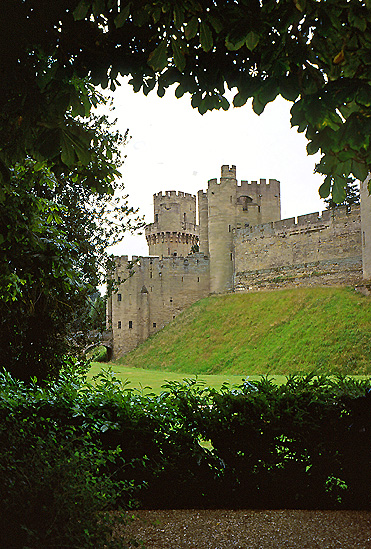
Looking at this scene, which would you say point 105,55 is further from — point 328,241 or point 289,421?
point 328,241

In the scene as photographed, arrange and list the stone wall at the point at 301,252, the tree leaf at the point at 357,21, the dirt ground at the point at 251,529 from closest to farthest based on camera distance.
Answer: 1. the tree leaf at the point at 357,21
2. the dirt ground at the point at 251,529
3. the stone wall at the point at 301,252

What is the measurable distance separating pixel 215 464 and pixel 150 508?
2.27 feet

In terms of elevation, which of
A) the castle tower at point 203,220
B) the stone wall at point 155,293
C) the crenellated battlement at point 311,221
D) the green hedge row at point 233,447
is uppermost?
the castle tower at point 203,220

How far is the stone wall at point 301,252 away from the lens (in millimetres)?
26188

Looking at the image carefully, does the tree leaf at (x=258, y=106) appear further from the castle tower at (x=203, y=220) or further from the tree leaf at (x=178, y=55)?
the castle tower at (x=203, y=220)

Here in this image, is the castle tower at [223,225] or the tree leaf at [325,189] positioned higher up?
the castle tower at [223,225]

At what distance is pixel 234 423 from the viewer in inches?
181

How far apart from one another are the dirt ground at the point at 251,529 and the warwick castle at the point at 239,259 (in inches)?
812

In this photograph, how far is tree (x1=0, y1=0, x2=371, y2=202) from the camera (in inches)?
93.4

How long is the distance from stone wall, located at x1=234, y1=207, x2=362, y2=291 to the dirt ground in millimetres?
22067

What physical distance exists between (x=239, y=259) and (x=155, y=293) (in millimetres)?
6567

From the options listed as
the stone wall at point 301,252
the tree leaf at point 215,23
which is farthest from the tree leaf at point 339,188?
the stone wall at point 301,252

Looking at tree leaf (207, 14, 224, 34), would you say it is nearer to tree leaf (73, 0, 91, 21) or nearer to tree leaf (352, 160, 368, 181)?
tree leaf (73, 0, 91, 21)

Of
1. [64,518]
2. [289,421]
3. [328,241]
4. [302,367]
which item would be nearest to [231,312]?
[328,241]
